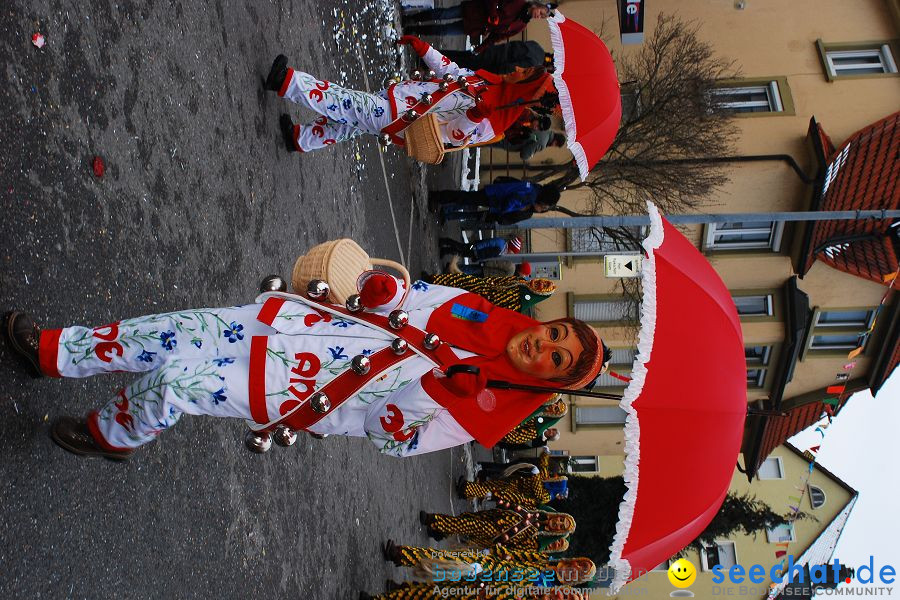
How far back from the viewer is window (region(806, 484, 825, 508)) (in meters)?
24.8

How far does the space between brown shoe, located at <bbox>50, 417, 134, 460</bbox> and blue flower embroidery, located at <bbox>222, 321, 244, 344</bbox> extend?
786 mm

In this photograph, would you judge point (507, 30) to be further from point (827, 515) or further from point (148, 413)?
point (827, 515)

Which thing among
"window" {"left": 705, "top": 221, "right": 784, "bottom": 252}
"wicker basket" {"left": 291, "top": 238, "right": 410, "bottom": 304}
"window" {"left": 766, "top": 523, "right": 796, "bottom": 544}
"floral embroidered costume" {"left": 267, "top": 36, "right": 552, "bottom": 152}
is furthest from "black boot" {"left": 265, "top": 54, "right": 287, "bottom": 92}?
"window" {"left": 766, "top": 523, "right": 796, "bottom": 544}

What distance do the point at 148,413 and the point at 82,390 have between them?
0.71 meters

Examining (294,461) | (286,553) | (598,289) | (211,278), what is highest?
(211,278)

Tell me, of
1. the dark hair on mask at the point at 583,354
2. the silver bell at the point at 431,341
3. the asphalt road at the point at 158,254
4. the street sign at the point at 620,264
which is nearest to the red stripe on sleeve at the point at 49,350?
the asphalt road at the point at 158,254

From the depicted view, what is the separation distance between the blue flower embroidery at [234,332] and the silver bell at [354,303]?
533mm

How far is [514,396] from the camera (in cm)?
380

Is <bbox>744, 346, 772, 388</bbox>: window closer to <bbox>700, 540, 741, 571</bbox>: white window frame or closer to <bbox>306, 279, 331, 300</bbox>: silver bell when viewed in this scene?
<bbox>700, 540, 741, 571</bbox>: white window frame

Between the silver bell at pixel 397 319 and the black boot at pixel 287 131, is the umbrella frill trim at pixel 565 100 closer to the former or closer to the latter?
the black boot at pixel 287 131

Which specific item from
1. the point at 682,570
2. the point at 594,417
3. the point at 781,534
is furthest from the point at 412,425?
the point at 781,534

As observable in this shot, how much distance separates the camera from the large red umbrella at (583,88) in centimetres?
614

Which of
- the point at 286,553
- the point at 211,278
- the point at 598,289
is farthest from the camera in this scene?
the point at 598,289

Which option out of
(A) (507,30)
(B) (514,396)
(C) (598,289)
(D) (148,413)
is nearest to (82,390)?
(D) (148,413)
